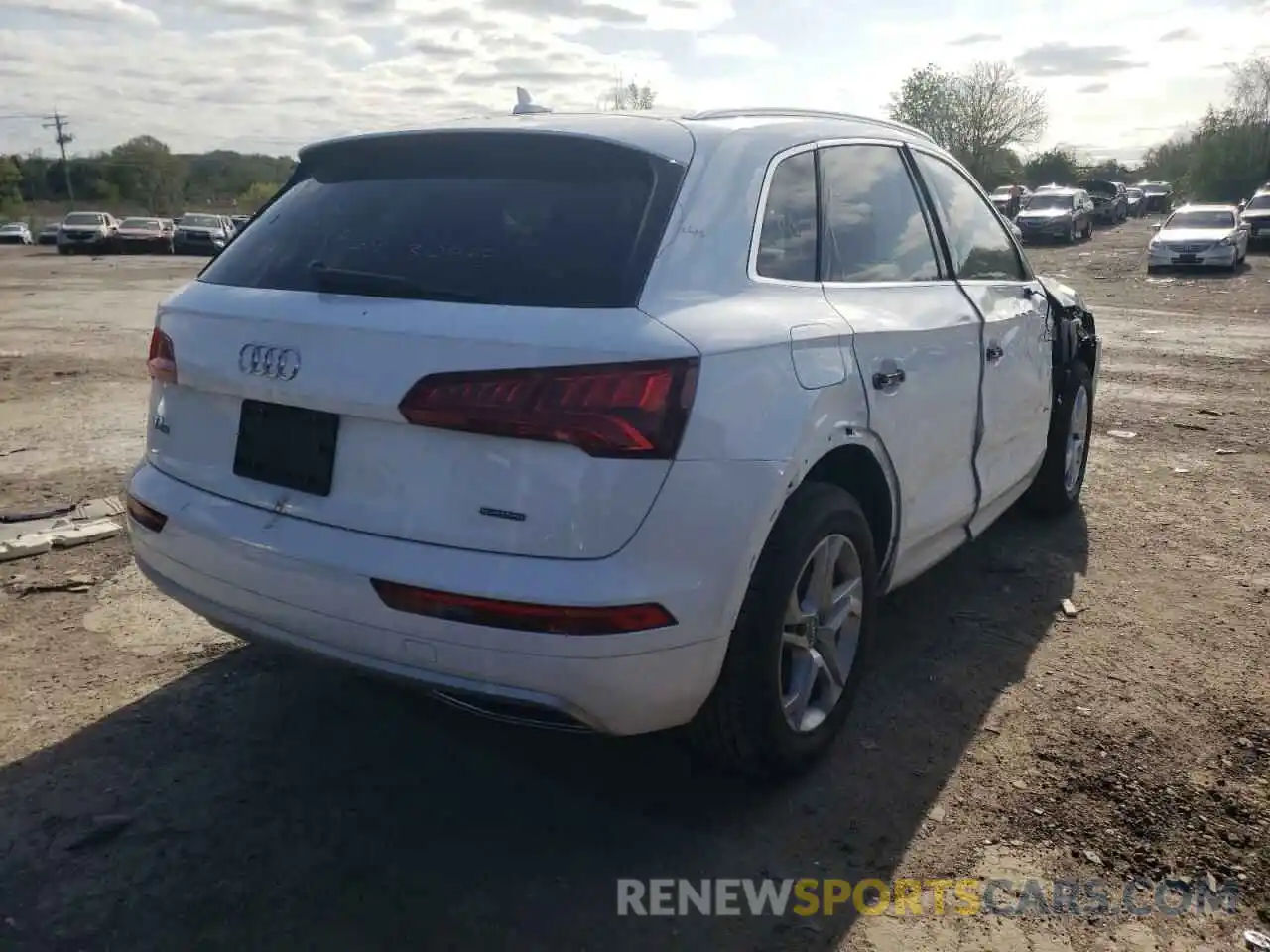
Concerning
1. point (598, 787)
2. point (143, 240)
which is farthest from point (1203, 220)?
point (143, 240)

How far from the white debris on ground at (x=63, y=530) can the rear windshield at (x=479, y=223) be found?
2.30 m

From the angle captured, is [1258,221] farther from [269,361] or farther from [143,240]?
[143,240]

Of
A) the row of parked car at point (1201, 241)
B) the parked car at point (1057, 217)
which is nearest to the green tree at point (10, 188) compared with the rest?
the parked car at point (1057, 217)

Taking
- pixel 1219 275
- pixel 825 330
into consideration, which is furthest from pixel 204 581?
pixel 1219 275

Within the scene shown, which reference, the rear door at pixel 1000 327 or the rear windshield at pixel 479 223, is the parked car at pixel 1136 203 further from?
the rear windshield at pixel 479 223

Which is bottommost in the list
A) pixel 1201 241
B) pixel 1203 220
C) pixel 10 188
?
pixel 1201 241

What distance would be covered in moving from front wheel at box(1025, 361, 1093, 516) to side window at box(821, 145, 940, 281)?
173cm

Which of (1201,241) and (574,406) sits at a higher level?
(574,406)

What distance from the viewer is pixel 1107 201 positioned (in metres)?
46.4

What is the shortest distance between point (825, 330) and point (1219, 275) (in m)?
24.6

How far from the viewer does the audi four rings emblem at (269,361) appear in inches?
104

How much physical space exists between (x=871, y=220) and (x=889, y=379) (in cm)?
66

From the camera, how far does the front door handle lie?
3.17 metres

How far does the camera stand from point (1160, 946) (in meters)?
2.49
